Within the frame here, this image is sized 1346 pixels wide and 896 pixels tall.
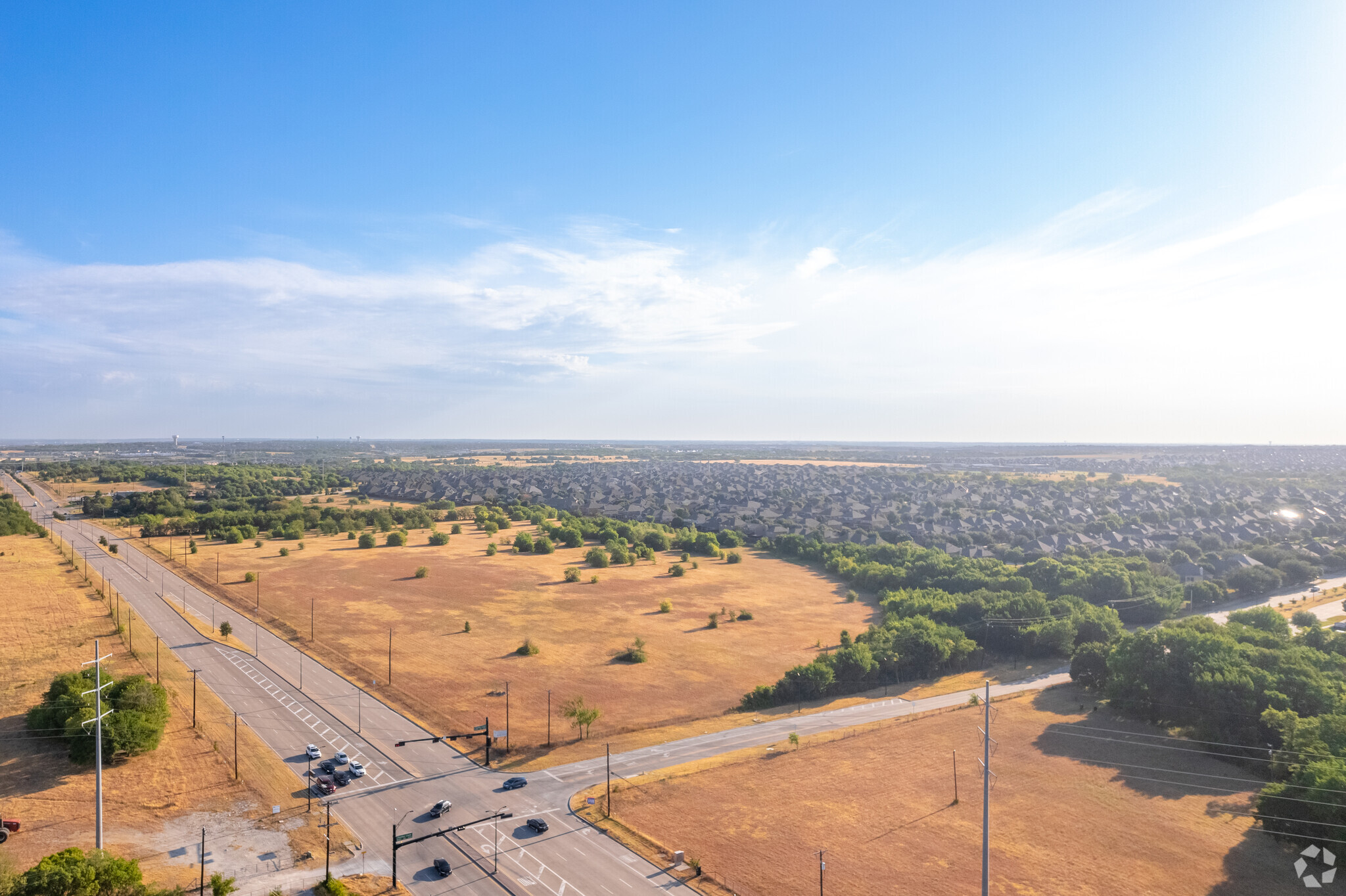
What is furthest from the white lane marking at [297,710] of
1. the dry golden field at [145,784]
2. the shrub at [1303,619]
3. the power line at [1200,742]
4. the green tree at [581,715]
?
the shrub at [1303,619]

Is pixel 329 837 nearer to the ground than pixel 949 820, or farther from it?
farther from it

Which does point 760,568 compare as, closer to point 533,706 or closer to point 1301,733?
point 533,706

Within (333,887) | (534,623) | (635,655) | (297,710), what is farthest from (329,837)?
(534,623)

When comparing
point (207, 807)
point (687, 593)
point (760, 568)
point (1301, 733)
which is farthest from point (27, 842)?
point (760, 568)

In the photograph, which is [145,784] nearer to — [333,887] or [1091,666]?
[333,887]

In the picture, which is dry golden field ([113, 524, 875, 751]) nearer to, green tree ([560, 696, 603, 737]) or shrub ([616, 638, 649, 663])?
green tree ([560, 696, 603, 737])

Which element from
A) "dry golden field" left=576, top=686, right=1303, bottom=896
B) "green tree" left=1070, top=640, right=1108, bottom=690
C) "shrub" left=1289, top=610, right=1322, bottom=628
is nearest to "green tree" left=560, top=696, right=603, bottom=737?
"dry golden field" left=576, top=686, right=1303, bottom=896
